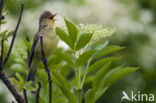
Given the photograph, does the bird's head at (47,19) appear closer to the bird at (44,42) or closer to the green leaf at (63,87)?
the bird at (44,42)

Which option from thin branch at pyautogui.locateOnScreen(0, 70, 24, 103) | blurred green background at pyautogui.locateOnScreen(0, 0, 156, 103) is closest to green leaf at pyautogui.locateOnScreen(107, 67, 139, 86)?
thin branch at pyautogui.locateOnScreen(0, 70, 24, 103)

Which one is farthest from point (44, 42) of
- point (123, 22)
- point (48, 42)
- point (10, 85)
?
point (123, 22)

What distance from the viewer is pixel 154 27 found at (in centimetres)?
316

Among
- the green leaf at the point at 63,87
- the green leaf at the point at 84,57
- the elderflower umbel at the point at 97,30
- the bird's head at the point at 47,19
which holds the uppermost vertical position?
the elderflower umbel at the point at 97,30

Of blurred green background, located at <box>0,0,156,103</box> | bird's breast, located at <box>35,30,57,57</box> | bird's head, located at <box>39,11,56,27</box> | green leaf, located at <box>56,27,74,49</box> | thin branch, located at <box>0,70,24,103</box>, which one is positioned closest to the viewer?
thin branch, located at <box>0,70,24,103</box>

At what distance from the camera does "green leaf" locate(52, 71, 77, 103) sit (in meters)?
Answer: 0.81

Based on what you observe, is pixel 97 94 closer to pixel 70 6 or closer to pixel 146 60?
pixel 146 60

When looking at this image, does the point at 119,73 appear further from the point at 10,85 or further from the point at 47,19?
the point at 47,19

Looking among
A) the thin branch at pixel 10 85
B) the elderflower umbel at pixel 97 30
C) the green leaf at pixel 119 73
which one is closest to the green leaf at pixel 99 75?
the green leaf at pixel 119 73

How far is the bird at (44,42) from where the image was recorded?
102 centimetres

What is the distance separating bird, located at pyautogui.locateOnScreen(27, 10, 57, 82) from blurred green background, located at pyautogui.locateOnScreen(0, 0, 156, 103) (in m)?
1.47

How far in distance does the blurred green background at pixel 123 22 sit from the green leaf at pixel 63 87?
1771mm

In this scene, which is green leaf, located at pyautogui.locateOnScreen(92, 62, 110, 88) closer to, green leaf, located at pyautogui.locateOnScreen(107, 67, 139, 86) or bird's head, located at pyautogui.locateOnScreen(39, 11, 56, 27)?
green leaf, located at pyautogui.locateOnScreen(107, 67, 139, 86)

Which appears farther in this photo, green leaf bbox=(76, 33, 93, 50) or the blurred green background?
the blurred green background
